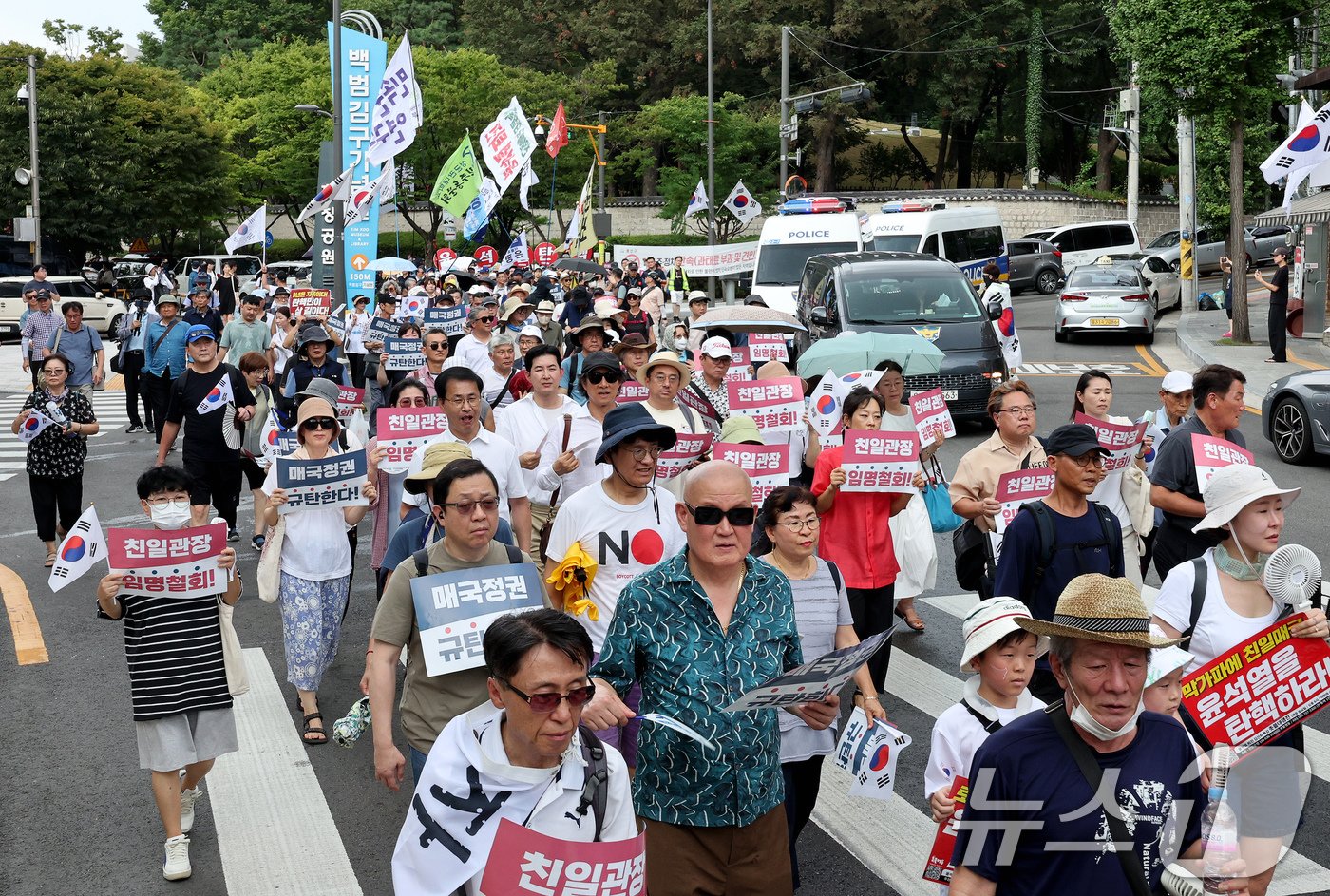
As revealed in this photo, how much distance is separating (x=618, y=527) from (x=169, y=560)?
1.90 metres

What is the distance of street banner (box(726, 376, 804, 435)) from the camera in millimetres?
9281

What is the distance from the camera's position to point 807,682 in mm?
3889

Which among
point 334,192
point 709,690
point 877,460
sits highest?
point 334,192

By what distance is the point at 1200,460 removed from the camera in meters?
6.36

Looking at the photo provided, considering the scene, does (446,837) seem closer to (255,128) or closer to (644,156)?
(644,156)

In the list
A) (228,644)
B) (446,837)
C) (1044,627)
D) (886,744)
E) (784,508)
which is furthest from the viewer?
(228,644)

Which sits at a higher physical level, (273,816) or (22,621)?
(22,621)

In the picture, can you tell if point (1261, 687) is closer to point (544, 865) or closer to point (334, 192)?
point (544, 865)

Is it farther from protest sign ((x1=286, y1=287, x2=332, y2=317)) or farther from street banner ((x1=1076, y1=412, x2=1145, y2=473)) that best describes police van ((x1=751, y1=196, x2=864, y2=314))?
street banner ((x1=1076, y1=412, x2=1145, y2=473))

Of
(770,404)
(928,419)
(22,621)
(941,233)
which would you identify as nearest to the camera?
(928,419)

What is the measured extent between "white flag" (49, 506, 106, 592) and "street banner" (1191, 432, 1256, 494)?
4.80 meters

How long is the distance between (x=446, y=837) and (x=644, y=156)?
52.1 meters

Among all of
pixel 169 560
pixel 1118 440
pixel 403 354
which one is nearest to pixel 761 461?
pixel 1118 440

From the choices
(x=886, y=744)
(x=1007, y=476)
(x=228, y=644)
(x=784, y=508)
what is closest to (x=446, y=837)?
(x=886, y=744)
